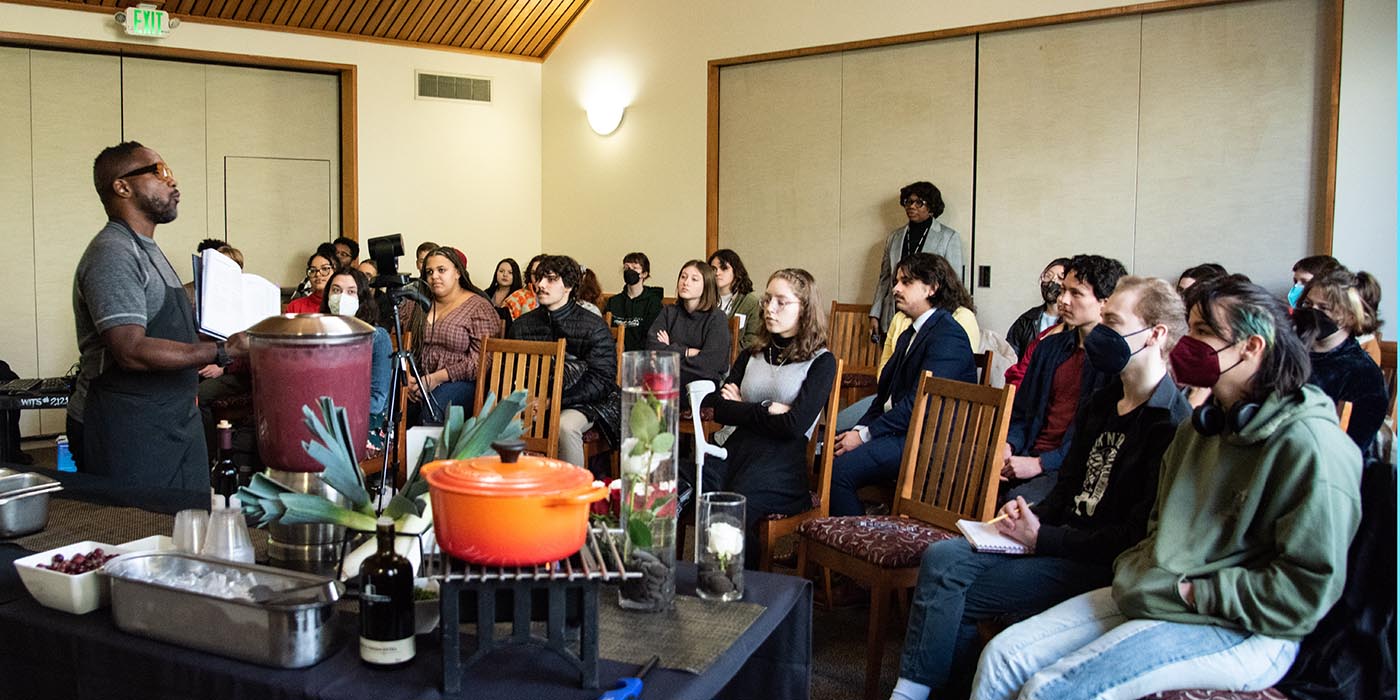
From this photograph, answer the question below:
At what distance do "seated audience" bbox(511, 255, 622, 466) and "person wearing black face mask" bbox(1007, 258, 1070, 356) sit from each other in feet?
6.93

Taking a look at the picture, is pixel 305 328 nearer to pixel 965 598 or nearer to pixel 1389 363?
pixel 965 598

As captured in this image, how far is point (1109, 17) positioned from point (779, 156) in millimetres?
2299

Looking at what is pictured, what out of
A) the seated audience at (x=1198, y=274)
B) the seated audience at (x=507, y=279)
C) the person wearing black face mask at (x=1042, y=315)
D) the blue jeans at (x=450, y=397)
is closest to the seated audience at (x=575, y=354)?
the blue jeans at (x=450, y=397)

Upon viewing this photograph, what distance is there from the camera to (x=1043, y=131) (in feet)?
20.5

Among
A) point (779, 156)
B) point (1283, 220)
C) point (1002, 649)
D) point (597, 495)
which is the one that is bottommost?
point (1002, 649)

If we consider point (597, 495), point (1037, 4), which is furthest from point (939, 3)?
point (597, 495)

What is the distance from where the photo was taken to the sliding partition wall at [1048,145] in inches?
218

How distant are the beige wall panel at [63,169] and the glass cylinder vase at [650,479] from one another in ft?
21.5

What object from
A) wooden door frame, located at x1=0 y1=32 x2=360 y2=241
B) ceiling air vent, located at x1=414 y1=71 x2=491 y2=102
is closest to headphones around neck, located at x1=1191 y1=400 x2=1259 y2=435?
wooden door frame, located at x1=0 y1=32 x2=360 y2=241

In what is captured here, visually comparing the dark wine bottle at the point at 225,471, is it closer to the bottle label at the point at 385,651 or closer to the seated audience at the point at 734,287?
the bottle label at the point at 385,651

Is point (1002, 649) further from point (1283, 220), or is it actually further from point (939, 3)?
point (939, 3)

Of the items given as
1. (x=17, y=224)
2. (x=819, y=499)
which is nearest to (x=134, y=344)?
(x=819, y=499)

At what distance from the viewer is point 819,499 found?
11.1 ft

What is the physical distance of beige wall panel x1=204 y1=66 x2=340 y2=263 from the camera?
755 centimetres
